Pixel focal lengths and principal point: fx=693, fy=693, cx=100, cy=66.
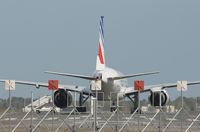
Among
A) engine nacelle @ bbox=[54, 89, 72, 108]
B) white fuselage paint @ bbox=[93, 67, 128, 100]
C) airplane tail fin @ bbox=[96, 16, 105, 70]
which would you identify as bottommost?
engine nacelle @ bbox=[54, 89, 72, 108]

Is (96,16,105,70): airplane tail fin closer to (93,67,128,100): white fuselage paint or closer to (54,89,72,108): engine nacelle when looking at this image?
(93,67,128,100): white fuselage paint

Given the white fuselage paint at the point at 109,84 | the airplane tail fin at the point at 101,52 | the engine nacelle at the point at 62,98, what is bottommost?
the engine nacelle at the point at 62,98

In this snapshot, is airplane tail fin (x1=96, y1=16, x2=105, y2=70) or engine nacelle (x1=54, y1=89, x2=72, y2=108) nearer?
engine nacelle (x1=54, y1=89, x2=72, y2=108)

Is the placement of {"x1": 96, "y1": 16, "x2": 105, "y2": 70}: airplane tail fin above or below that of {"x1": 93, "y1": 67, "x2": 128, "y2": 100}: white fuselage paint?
above

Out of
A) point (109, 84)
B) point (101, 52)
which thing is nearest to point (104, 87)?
point (109, 84)

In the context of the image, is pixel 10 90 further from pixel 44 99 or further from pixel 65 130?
pixel 44 99

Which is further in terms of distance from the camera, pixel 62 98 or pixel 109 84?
→ pixel 109 84

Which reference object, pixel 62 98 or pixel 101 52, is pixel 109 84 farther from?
pixel 101 52

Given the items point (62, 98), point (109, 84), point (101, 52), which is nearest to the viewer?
point (62, 98)

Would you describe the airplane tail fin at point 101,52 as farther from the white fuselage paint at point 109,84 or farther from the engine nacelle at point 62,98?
the engine nacelle at point 62,98

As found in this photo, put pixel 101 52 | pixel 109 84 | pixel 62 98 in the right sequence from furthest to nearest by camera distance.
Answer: pixel 101 52, pixel 109 84, pixel 62 98

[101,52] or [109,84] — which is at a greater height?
[101,52]

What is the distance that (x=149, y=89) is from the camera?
7050cm

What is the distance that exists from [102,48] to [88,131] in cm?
3429
